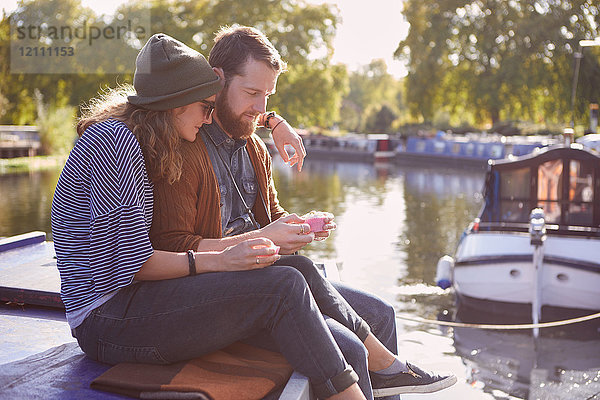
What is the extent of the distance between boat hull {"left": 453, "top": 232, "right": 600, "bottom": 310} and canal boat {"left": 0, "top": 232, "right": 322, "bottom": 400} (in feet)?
18.5

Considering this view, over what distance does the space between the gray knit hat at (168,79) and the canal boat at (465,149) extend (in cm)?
2515

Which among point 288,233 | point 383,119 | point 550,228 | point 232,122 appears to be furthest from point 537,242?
point 383,119

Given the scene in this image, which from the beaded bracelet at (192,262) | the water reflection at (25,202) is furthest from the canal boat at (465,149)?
the beaded bracelet at (192,262)

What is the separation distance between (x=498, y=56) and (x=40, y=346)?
32871mm

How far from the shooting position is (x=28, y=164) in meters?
27.6

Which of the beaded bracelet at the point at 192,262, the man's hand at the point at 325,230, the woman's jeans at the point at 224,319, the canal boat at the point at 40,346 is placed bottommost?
the canal boat at the point at 40,346

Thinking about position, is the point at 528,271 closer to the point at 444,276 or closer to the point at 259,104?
the point at 444,276

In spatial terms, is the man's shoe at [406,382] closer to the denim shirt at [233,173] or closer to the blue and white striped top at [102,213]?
the denim shirt at [233,173]

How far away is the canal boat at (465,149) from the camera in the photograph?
27.3 meters

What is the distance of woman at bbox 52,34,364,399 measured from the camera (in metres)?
2.06

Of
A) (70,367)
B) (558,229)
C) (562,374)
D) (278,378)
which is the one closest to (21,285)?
(70,367)

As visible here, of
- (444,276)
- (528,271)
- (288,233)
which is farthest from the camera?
(444,276)

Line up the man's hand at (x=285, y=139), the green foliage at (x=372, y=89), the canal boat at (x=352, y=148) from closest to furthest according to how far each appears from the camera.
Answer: the man's hand at (x=285, y=139), the canal boat at (x=352, y=148), the green foliage at (x=372, y=89)

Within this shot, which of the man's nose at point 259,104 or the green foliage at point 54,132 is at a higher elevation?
the green foliage at point 54,132
